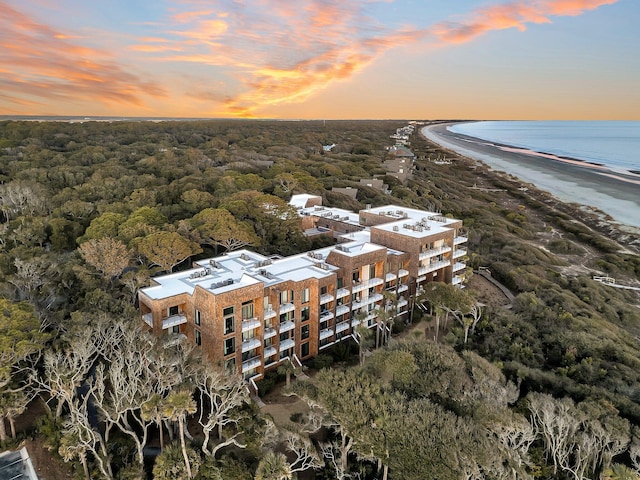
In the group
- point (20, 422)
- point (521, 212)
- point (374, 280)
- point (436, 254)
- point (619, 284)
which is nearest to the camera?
point (20, 422)

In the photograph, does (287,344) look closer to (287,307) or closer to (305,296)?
(287,307)

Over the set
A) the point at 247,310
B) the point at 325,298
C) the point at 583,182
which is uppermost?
the point at 247,310

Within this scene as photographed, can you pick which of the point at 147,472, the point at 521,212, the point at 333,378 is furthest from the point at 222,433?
the point at 521,212

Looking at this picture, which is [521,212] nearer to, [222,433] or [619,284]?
[619,284]

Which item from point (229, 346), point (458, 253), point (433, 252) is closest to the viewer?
point (229, 346)

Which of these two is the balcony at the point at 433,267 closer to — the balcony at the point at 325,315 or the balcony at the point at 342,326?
the balcony at the point at 342,326

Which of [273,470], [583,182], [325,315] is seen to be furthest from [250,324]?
[583,182]

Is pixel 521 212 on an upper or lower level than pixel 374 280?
lower
